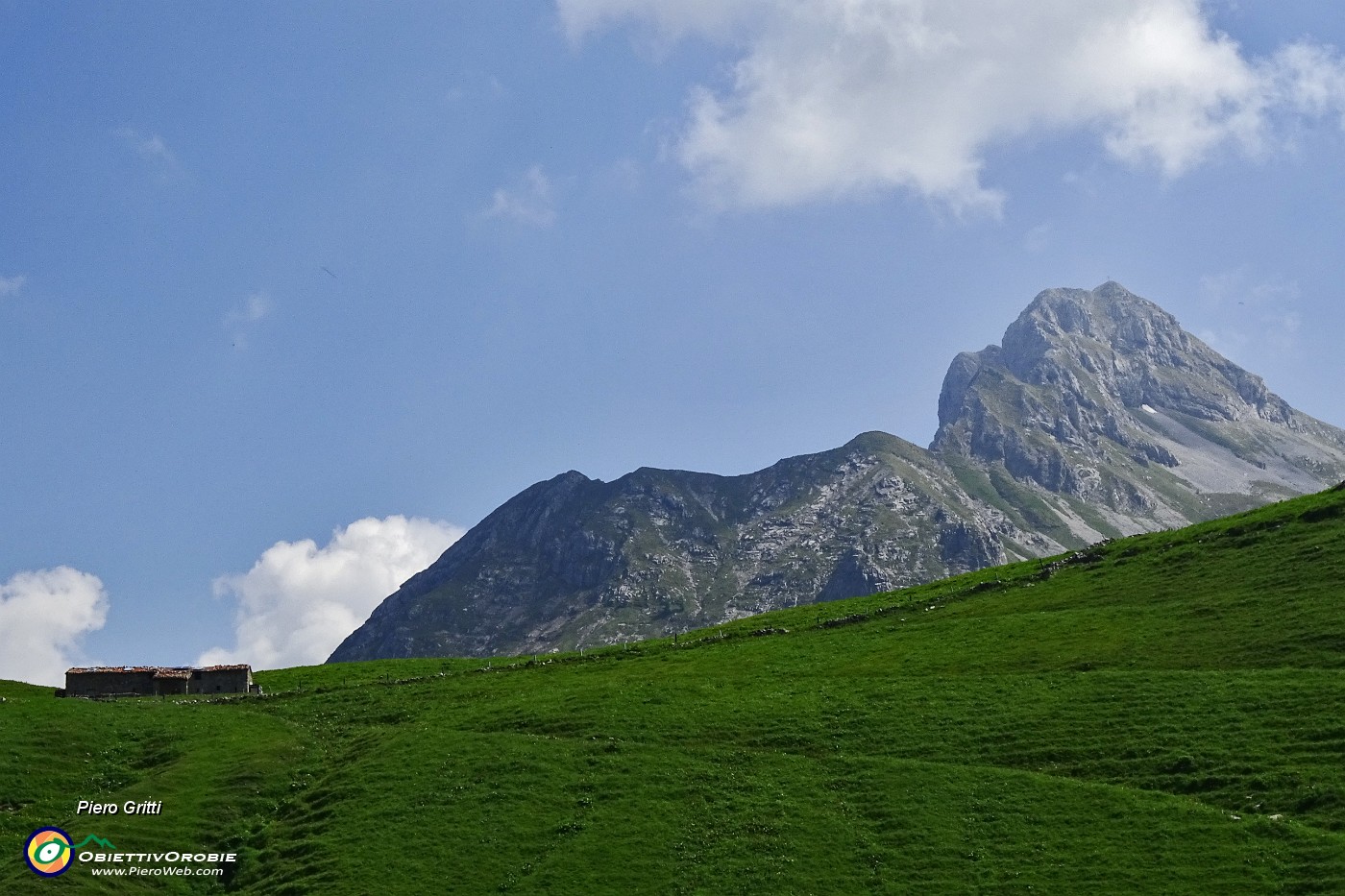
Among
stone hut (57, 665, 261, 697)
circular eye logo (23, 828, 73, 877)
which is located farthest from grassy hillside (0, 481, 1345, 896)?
stone hut (57, 665, 261, 697)

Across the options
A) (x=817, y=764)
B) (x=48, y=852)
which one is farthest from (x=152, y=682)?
(x=817, y=764)

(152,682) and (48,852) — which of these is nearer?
(48,852)

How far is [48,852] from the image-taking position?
58.0 metres

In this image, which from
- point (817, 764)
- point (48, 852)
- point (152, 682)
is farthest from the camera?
point (152, 682)

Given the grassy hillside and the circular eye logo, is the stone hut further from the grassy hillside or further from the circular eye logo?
the circular eye logo

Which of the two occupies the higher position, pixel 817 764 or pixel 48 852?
pixel 48 852

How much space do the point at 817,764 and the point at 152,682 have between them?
231 feet

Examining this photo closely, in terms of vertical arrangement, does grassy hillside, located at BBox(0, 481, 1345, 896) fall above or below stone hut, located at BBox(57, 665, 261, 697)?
below

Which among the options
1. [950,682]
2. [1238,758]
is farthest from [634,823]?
[1238,758]

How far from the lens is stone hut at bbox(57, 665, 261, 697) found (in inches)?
4021

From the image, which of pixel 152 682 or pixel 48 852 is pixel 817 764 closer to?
pixel 48 852

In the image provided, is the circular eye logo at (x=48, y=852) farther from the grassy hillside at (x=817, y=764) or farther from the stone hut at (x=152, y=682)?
the stone hut at (x=152, y=682)

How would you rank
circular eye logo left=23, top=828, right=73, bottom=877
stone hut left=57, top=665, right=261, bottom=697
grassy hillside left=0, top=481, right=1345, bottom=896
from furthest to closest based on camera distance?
stone hut left=57, top=665, right=261, bottom=697
circular eye logo left=23, top=828, right=73, bottom=877
grassy hillside left=0, top=481, right=1345, bottom=896

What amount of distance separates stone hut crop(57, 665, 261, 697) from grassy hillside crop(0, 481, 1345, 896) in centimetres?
1099
